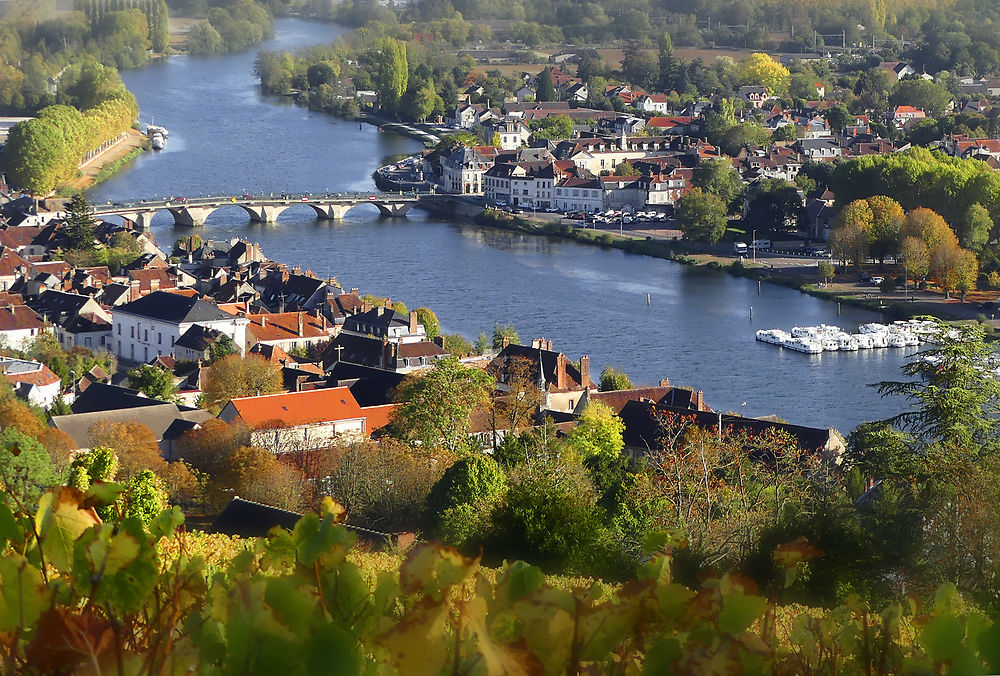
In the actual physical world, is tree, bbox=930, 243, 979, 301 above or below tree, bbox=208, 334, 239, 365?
below

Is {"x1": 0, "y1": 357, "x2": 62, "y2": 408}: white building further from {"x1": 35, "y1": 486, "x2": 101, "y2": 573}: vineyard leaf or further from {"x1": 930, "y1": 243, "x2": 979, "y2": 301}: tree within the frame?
{"x1": 930, "y1": 243, "x2": 979, "y2": 301}: tree

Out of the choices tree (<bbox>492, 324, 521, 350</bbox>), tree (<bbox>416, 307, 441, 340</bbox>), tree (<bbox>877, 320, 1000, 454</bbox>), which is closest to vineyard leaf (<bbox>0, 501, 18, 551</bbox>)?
tree (<bbox>877, 320, 1000, 454</bbox>)

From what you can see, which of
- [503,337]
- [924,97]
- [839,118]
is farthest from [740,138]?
[503,337]

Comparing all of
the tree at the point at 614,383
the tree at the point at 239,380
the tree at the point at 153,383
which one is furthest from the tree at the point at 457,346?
the tree at the point at 153,383

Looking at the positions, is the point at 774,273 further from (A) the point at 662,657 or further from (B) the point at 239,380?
(A) the point at 662,657

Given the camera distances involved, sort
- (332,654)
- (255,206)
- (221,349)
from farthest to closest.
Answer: (255,206) → (221,349) → (332,654)

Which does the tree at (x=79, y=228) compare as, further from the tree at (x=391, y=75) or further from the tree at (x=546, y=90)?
the tree at (x=546, y=90)
